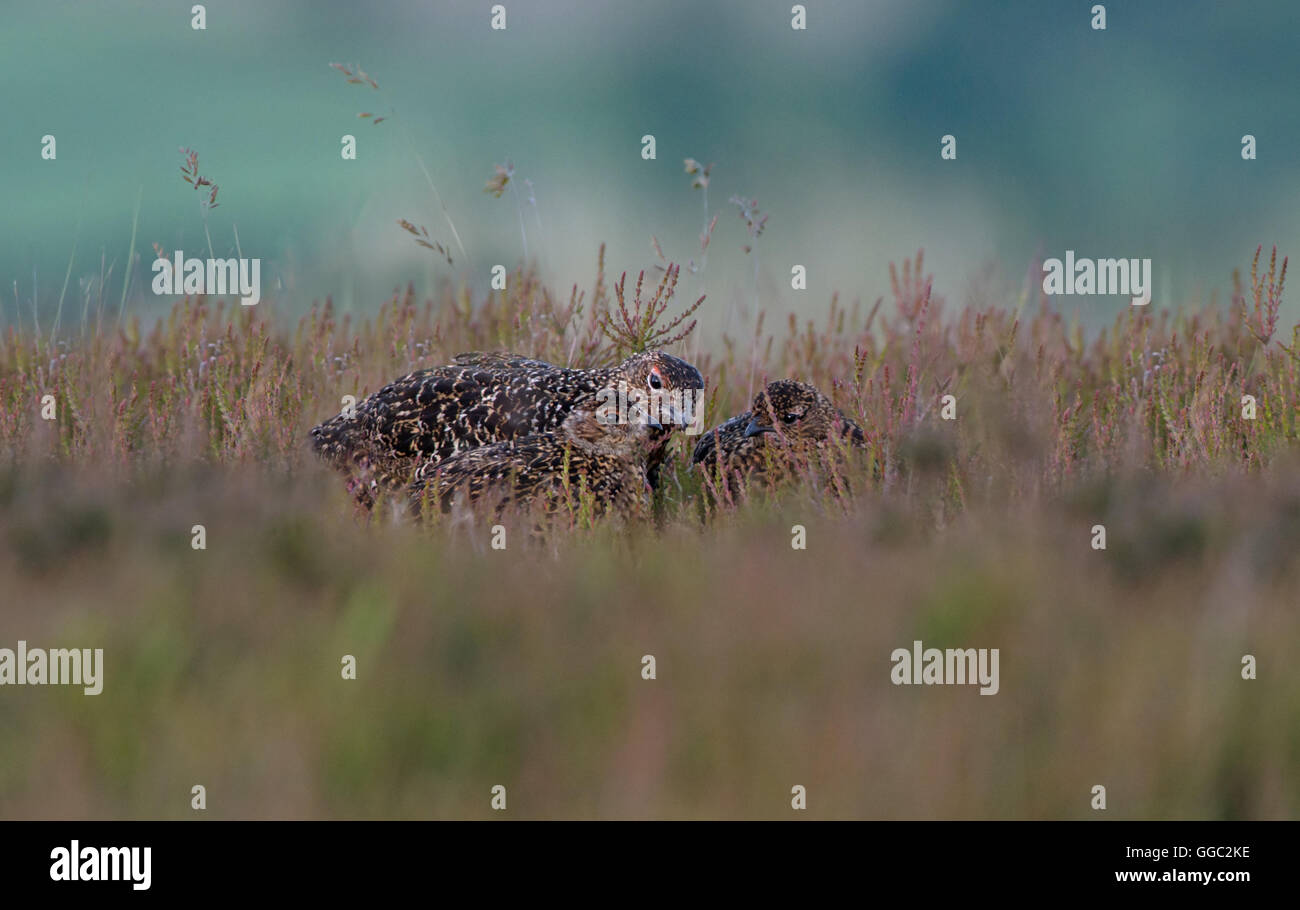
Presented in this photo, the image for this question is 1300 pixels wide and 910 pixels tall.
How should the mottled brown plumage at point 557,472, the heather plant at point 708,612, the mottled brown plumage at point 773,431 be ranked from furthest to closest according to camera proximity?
the mottled brown plumage at point 773,431 → the mottled brown plumage at point 557,472 → the heather plant at point 708,612

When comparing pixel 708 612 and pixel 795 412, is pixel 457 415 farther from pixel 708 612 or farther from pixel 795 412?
pixel 708 612

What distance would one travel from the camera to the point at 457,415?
725 cm

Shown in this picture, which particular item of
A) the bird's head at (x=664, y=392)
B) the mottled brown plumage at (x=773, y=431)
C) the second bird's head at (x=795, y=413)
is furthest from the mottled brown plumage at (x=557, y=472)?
the second bird's head at (x=795, y=413)

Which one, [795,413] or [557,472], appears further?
[795,413]

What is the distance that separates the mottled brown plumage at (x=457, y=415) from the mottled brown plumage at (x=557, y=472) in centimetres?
18

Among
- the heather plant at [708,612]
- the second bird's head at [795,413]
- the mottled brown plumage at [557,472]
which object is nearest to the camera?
the heather plant at [708,612]

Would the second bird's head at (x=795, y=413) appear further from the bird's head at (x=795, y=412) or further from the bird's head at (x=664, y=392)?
the bird's head at (x=664, y=392)

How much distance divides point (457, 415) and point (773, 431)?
1.77 metres

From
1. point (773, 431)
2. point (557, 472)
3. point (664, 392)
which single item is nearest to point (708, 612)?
point (557, 472)

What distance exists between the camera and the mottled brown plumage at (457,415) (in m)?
7.05

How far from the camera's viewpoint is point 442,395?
24.1ft

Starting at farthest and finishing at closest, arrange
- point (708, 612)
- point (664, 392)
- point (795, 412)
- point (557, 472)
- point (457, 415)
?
1. point (795, 412)
2. point (457, 415)
3. point (664, 392)
4. point (557, 472)
5. point (708, 612)

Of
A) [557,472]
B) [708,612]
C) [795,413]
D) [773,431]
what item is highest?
[795,413]
